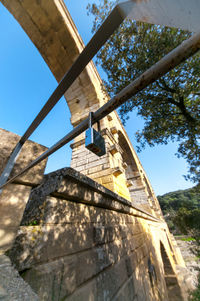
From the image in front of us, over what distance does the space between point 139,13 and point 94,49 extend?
346 mm

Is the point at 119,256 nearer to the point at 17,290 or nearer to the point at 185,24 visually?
the point at 17,290

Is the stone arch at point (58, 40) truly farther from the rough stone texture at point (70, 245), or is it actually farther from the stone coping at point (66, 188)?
the rough stone texture at point (70, 245)

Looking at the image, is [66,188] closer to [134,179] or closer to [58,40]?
[58,40]

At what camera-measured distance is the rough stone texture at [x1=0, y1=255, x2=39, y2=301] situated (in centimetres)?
61

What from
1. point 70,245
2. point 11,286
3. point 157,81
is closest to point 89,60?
point 11,286

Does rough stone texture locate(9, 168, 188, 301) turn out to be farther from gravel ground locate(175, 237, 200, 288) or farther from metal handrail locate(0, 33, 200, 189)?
gravel ground locate(175, 237, 200, 288)

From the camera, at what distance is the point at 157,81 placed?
5281mm

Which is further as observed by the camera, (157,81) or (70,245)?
(157,81)

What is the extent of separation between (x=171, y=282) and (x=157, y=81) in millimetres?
11540

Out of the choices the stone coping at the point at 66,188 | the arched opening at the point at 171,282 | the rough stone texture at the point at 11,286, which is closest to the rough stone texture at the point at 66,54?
the stone coping at the point at 66,188

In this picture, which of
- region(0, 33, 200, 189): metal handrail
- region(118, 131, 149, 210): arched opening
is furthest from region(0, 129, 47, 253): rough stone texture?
region(118, 131, 149, 210): arched opening

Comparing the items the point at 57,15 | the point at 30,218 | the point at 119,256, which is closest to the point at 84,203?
the point at 30,218

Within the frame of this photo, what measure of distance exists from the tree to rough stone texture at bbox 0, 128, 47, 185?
5.37 meters

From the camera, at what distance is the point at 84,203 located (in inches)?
62.8
